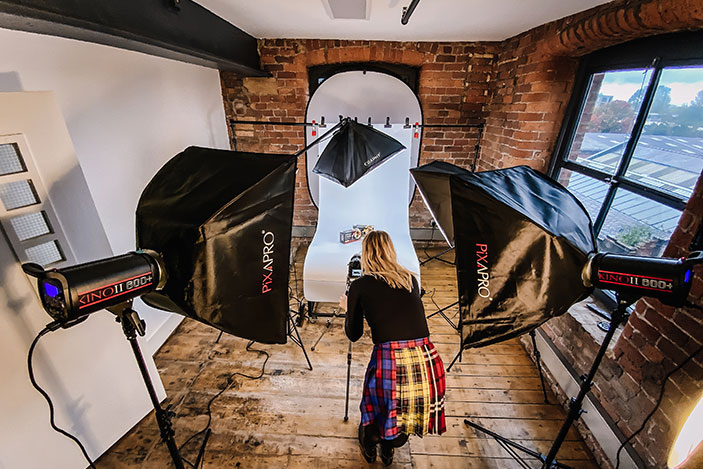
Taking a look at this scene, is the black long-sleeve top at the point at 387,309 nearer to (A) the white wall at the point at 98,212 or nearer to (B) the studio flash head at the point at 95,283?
(B) the studio flash head at the point at 95,283

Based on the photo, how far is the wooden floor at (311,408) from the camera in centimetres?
161

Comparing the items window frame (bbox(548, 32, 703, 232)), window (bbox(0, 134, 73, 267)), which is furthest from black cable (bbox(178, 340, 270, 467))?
window frame (bbox(548, 32, 703, 232))

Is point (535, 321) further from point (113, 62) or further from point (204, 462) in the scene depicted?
point (113, 62)

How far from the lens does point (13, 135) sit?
1.11 m

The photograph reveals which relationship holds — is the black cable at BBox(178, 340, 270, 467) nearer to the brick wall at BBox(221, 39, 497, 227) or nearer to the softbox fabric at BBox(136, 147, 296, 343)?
the softbox fabric at BBox(136, 147, 296, 343)

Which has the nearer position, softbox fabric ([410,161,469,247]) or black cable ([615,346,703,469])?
black cable ([615,346,703,469])

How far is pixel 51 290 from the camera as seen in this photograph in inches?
30.4

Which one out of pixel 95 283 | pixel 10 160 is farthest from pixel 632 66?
pixel 10 160

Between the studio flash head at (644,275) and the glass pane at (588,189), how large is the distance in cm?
131

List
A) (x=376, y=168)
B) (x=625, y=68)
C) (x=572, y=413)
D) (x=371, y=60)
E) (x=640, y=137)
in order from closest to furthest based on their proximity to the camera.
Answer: (x=572, y=413), (x=640, y=137), (x=625, y=68), (x=371, y=60), (x=376, y=168)

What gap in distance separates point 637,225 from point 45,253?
3.02 meters

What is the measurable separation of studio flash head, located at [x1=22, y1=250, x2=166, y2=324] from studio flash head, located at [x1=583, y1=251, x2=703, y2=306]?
1.29 metres

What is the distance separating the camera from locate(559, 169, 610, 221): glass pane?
1983 mm

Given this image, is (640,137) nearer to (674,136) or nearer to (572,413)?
(674,136)
